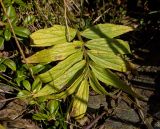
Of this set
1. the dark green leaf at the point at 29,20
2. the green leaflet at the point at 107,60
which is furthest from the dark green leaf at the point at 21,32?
the green leaflet at the point at 107,60

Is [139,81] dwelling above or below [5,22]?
below

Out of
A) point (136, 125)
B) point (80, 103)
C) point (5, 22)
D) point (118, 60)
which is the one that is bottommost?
point (136, 125)

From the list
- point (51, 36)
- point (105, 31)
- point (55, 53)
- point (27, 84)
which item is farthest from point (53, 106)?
point (105, 31)

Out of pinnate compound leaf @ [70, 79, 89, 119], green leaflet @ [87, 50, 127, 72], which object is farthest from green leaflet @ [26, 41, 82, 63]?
pinnate compound leaf @ [70, 79, 89, 119]

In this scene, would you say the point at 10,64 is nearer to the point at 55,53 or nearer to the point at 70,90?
the point at 55,53

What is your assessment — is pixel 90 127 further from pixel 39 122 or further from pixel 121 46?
pixel 121 46

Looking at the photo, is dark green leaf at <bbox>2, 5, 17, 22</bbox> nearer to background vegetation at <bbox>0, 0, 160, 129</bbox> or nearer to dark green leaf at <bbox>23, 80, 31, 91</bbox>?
background vegetation at <bbox>0, 0, 160, 129</bbox>

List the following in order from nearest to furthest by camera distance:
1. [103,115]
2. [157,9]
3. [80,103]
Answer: [80,103], [103,115], [157,9]

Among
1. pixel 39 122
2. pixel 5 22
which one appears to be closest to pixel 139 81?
pixel 39 122
